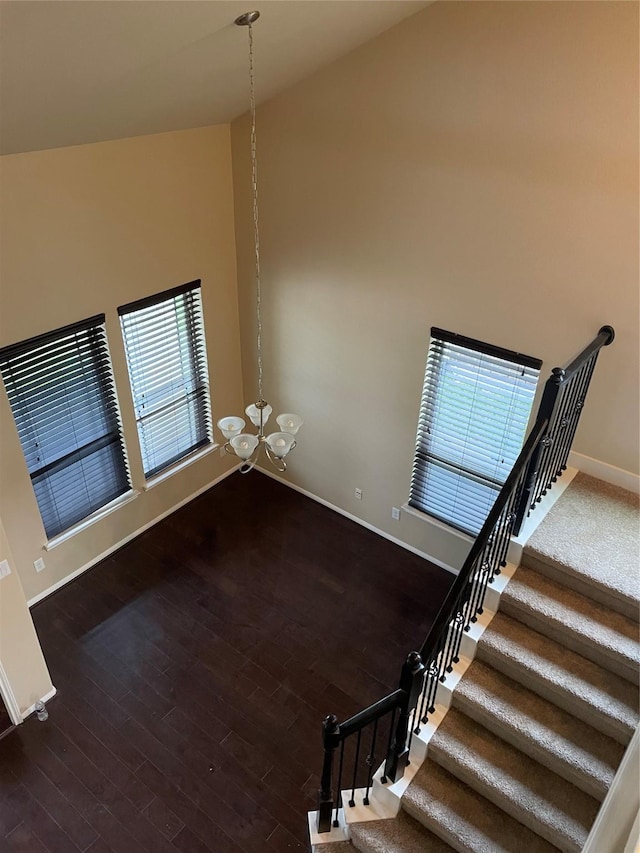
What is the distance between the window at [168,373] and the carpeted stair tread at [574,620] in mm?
3621

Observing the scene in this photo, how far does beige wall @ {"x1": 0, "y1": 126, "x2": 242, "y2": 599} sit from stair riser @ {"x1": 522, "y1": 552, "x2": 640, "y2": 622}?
144 inches

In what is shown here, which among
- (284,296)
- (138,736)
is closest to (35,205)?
(284,296)

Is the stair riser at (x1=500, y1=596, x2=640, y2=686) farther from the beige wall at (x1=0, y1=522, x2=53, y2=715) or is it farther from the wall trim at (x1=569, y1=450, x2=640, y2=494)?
the beige wall at (x1=0, y1=522, x2=53, y2=715)

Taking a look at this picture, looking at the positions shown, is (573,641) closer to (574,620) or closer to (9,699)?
(574,620)

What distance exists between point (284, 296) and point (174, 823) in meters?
4.24

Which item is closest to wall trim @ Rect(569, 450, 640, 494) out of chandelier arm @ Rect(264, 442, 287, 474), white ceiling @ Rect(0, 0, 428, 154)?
chandelier arm @ Rect(264, 442, 287, 474)

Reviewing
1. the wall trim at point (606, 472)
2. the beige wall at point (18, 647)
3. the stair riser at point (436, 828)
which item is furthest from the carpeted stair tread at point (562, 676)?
the beige wall at point (18, 647)

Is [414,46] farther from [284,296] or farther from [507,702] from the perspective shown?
[507,702]

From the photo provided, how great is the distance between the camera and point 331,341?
226 inches

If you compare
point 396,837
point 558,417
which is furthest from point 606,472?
point 396,837

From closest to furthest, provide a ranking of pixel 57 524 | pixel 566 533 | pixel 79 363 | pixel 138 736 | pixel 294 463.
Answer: pixel 566 533, pixel 138 736, pixel 79 363, pixel 57 524, pixel 294 463

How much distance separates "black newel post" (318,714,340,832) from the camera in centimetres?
340

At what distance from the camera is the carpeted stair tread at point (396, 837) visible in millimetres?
3453

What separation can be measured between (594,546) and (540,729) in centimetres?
115
